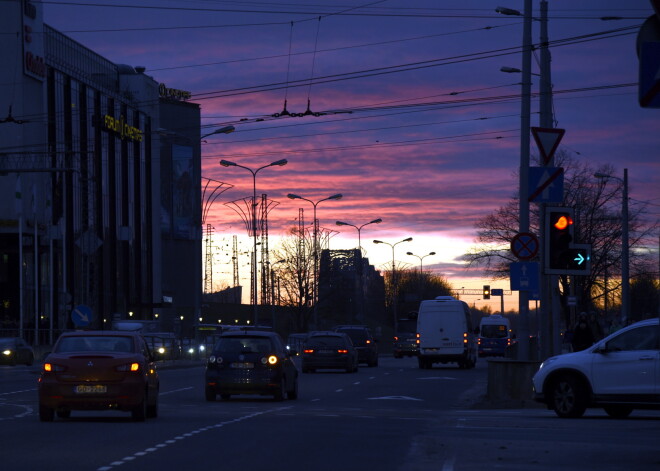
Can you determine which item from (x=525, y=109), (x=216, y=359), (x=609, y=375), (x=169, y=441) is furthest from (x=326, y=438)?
(x=525, y=109)

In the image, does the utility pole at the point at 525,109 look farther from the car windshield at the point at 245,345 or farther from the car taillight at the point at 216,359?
the car taillight at the point at 216,359

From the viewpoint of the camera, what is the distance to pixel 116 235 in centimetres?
10375

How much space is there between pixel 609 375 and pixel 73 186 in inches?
2978

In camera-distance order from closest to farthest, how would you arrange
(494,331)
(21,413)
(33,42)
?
1. (21,413)
2. (33,42)
3. (494,331)

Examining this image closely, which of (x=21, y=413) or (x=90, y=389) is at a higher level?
(x=90, y=389)

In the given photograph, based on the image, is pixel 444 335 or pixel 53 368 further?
pixel 444 335

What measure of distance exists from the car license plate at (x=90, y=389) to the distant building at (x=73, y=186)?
93.7 feet

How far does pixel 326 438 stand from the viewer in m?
17.3

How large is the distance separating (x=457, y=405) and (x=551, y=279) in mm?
3711

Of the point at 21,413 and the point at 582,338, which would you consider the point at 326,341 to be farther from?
the point at 21,413

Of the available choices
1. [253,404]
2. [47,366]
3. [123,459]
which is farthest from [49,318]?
[123,459]

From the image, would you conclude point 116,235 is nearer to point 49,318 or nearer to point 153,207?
point 153,207

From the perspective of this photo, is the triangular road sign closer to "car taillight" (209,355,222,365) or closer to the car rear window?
"car taillight" (209,355,222,365)

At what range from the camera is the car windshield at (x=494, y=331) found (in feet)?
274
